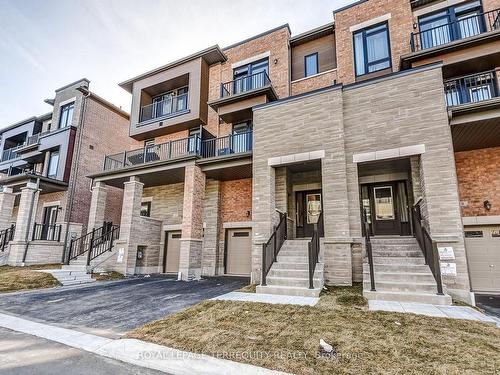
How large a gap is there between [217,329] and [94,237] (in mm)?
12473

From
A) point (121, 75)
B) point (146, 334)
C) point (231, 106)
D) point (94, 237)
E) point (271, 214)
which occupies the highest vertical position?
point (121, 75)

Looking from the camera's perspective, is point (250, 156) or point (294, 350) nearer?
point (294, 350)

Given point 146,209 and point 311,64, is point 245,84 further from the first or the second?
point 146,209

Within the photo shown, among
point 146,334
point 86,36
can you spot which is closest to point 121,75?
point 86,36

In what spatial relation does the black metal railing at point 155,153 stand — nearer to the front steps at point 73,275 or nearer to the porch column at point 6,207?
the front steps at point 73,275

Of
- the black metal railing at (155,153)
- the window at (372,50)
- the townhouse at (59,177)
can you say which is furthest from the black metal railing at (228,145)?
the townhouse at (59,177)

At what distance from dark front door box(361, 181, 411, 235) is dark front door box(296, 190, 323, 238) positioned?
185 centimetres

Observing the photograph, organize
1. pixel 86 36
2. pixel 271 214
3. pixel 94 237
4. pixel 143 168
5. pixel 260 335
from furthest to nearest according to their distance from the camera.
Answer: pixel 94 237 < pixel 143 168 < pixel 86 36 < pixel 271 214 < pixel 260 335

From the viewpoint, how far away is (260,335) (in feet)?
14.3

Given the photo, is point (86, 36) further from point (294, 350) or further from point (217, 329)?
point (294, 350)

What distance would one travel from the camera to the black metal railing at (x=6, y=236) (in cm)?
1552

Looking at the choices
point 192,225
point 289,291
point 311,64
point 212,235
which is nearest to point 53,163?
point 192,225

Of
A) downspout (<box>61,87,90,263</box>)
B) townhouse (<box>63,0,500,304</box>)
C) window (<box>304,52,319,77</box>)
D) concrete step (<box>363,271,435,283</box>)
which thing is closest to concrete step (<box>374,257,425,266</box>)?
townhouse (<box>63,0,500,304</box>)

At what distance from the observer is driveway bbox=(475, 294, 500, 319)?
20.4 ft
